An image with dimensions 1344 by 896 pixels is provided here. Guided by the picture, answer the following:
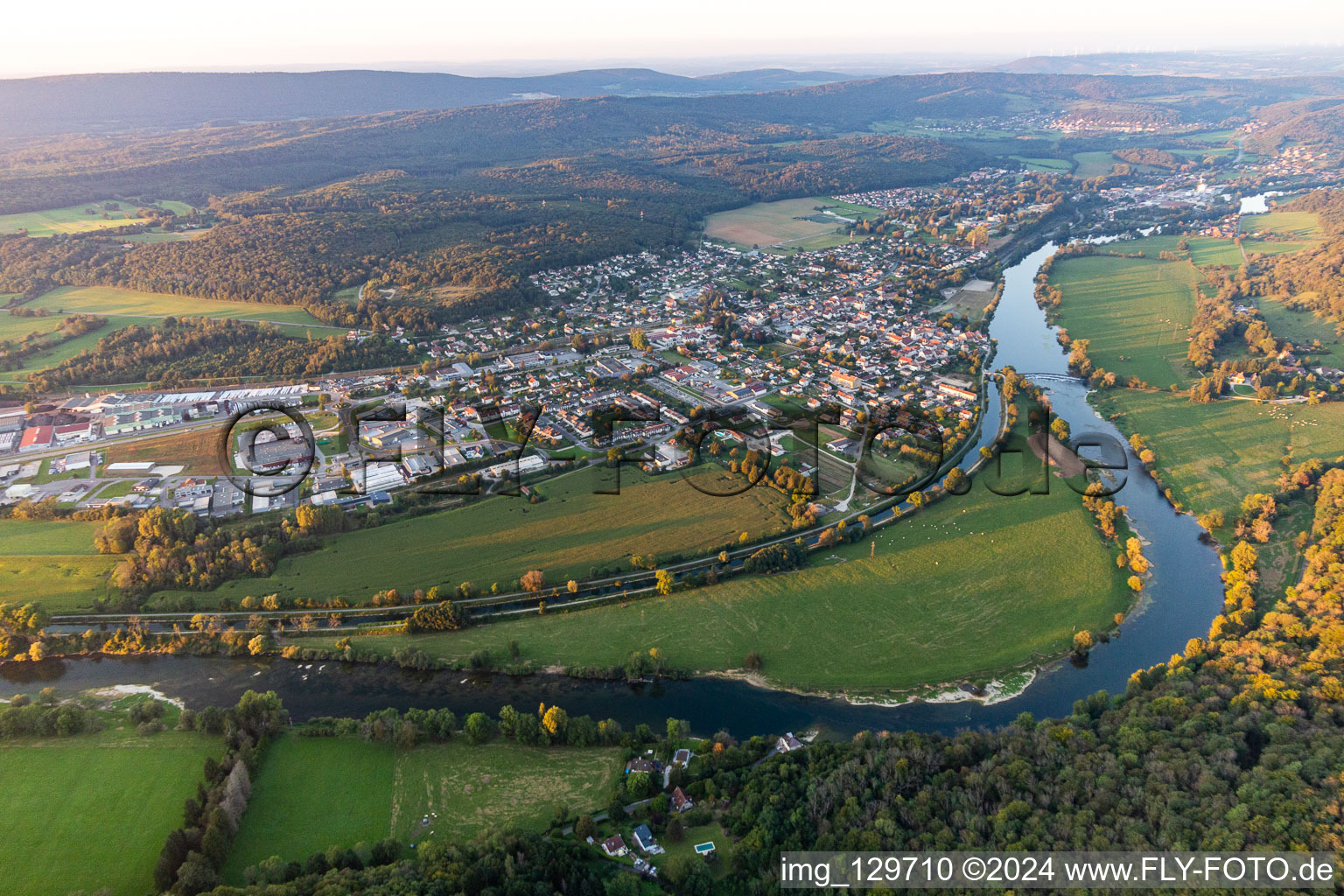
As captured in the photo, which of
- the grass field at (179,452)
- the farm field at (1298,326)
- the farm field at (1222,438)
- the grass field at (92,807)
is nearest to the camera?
the grass field at (92,807)

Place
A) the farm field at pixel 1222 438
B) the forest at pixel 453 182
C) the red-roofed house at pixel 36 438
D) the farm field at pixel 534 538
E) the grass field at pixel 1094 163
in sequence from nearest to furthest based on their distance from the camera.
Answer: the farm field at pixel 534 538 → the farm field at pixel 1222 438 → the red-roofed house at pixel 36 438 → the forest at pixel 453 182 → the grass field at pixel 1094 163

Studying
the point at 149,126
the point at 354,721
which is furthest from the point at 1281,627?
the point at 149,126

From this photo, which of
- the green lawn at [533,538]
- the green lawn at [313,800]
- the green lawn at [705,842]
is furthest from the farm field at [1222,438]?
the green lawn at [313,800]

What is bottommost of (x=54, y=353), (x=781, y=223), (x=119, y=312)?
(x=54, y=353)

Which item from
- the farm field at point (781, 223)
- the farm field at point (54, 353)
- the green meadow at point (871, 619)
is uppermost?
the farm field at point (781, 223)

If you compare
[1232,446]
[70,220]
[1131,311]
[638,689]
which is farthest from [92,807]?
[70,220]

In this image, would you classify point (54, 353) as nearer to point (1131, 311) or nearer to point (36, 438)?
point (36, 438)

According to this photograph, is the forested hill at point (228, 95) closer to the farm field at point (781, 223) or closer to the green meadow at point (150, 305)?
the green meadow at point (150, 305)
